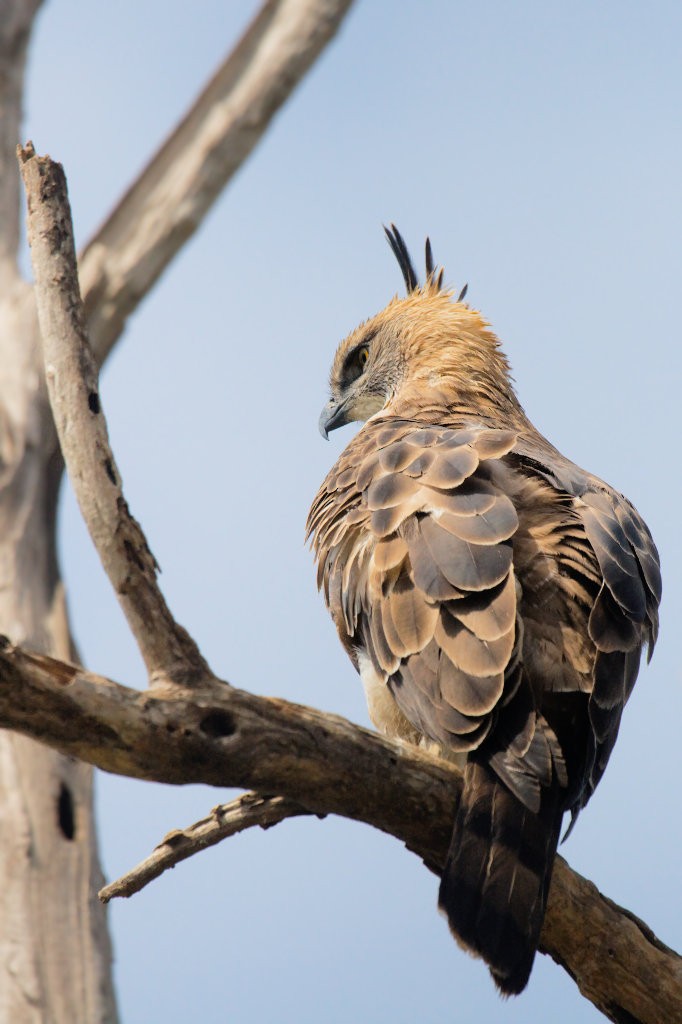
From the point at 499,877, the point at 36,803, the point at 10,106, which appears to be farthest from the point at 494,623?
the point at 10,106

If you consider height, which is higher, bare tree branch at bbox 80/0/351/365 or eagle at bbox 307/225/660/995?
bare tree branch at bbox 80/0/351/365

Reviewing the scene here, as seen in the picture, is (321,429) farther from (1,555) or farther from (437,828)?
(437,828)

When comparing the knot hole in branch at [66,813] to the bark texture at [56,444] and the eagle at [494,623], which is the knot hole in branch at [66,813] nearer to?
the bark texture at [56,444]

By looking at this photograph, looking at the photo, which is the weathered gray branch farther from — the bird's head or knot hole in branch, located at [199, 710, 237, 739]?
the bird's head

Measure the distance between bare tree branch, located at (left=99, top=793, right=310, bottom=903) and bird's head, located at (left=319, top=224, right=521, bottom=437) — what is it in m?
2.22

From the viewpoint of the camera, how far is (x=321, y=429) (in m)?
6.12

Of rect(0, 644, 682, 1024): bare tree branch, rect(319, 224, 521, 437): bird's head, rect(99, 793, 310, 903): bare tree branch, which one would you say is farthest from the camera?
rect(319, 224, 521, 437): bird's head

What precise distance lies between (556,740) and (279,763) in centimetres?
81

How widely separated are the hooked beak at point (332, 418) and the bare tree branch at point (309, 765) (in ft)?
10.8

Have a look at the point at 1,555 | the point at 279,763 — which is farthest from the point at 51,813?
the point at 279,763

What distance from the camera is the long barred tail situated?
276 centimetres

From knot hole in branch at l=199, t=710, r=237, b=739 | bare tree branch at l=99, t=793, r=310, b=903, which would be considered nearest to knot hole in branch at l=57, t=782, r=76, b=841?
bare tree branch at l=99, t=793, r=310, b=903

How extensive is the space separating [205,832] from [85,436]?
110cm

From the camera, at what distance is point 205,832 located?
3.01m
